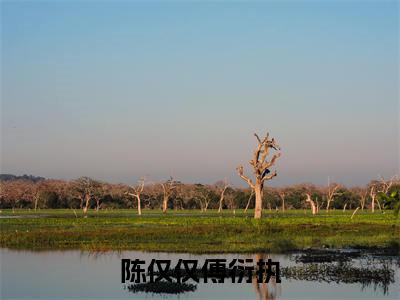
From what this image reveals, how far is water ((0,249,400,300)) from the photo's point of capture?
18672 millimetres

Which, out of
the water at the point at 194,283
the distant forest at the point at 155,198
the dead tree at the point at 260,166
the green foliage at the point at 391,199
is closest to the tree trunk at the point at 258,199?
the dead tree at the point at 260,166

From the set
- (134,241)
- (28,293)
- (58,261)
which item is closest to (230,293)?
(28,293)

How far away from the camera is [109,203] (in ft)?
394

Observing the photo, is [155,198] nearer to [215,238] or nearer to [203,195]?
[203,195]

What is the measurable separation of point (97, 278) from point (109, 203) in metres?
99.4

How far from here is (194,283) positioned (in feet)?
65.6

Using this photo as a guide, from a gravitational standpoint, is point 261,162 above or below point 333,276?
above

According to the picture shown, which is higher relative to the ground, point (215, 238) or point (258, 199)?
point (258, 199)

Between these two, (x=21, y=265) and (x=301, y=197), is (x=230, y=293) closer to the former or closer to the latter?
(x=21, y=265)

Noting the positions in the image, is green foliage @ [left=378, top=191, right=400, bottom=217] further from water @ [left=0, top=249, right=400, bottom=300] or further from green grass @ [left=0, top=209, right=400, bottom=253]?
green grass @ [left=0, top=209, right=400, bottom=253]

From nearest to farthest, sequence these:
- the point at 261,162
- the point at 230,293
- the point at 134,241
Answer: the point at 230,293
the point at 134,241
the point at 261,162

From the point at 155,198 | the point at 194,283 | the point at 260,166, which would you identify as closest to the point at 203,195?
the point at 155,198

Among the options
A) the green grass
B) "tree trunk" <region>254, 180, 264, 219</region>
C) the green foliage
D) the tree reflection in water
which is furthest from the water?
"tree trunk" <region>254, 180, 264, 219</region>

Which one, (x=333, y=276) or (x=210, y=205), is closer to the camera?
(x=333, y=276)
